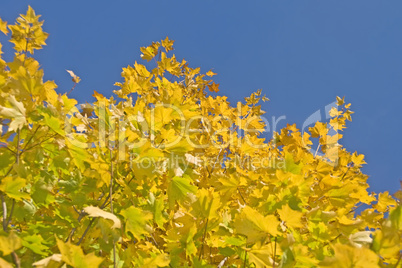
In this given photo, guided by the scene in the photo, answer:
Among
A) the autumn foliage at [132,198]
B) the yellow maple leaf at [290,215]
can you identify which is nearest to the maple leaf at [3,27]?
the autumn foliage at [132,198]

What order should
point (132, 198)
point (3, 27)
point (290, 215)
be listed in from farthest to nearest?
point (3, 27) < point (132, 198) < point (290, 215)

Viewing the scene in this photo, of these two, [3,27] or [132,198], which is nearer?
[132,198]

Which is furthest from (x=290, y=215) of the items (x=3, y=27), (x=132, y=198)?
(x=3, y=27)

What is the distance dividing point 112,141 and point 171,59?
7.85ft

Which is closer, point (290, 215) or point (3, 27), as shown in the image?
point (290, 215)

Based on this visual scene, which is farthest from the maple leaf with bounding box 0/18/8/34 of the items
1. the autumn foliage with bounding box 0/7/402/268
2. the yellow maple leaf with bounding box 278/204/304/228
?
the yellow maple leaf with bounding box 278/204/304/228

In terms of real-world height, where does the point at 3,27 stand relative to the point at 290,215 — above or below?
above

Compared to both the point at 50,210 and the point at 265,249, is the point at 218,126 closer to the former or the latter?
the point at 50,210

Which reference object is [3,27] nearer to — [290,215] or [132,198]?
[132,198]

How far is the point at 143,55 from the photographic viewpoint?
361 centimetres

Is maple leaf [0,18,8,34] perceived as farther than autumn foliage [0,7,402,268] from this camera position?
Yes

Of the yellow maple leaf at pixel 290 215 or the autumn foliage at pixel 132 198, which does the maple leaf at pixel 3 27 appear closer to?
the autumn foliage at pixel 132 198

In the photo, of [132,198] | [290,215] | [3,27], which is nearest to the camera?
[290,215]

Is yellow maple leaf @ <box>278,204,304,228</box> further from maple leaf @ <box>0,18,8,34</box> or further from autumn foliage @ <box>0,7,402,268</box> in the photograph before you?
maple leaf @ <box>0,18,8,34</box>
